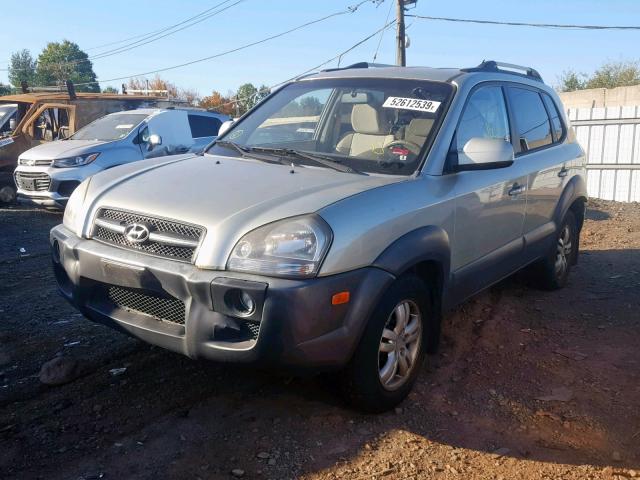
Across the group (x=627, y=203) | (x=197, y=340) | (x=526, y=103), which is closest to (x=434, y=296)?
(x=197, y=340)

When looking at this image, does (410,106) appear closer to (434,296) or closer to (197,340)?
(434,296)

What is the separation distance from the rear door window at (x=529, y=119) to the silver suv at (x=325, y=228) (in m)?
0.04

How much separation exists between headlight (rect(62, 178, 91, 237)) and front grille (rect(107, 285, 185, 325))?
43 cm

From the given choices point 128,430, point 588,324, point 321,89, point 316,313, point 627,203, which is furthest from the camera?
point 627,203

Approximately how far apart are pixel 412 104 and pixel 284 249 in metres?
1.63

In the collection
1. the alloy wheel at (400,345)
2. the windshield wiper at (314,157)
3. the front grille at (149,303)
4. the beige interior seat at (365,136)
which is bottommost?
the alloy wheel at (400,345)

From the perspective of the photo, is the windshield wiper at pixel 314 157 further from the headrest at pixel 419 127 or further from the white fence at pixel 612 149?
the white fence at pixel 612 149

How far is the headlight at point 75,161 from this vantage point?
384 inches

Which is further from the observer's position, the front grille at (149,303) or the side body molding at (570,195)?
the side body molding at (570,195)

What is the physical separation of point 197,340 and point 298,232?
682 millimetres

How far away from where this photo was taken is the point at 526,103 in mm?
5027

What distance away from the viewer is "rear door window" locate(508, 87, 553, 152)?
4.77m

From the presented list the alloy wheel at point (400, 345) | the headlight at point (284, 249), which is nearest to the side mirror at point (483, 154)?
the alloy wheel at point (400, 345)

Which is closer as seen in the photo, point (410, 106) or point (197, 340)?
point (197, 340)
